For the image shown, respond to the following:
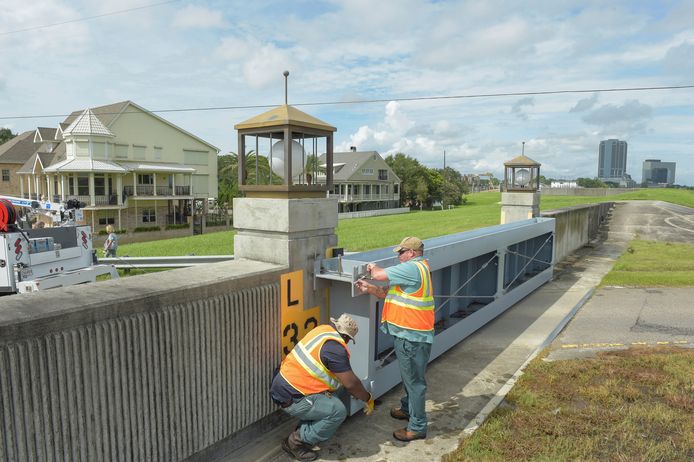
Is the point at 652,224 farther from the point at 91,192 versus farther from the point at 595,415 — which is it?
the point at 91,192

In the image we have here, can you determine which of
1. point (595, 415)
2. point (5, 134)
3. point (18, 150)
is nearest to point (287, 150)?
point (595, 415)

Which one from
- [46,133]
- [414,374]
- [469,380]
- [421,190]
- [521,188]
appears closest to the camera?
[414,374]

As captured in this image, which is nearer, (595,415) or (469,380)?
(595,415)

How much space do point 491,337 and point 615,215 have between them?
27691 mm

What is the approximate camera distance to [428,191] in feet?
261

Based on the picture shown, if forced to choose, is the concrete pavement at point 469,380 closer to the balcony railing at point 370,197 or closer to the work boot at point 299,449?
the work boot at point 299,449

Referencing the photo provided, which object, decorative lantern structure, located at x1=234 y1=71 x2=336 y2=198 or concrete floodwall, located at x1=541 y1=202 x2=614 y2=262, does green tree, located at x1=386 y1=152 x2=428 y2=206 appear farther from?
decorative lantern structure, located at x1=234 y1=71 x2=336 y2=198

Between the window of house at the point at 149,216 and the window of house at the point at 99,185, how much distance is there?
13.8ft

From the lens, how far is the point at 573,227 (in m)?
19.2

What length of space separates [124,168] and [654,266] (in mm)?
37370

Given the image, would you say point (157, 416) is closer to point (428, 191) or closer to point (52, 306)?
point (52, 306)

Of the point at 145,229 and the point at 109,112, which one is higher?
the point at 109,112

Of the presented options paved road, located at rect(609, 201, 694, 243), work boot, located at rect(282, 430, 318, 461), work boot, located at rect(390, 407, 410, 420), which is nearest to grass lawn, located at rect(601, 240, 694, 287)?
paved road, located at rect(609, 201, 694, 243)

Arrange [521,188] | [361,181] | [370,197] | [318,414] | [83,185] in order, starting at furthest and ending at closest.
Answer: [370,197]
[361,181]
[83,185]
[521,188]
[318,414]
